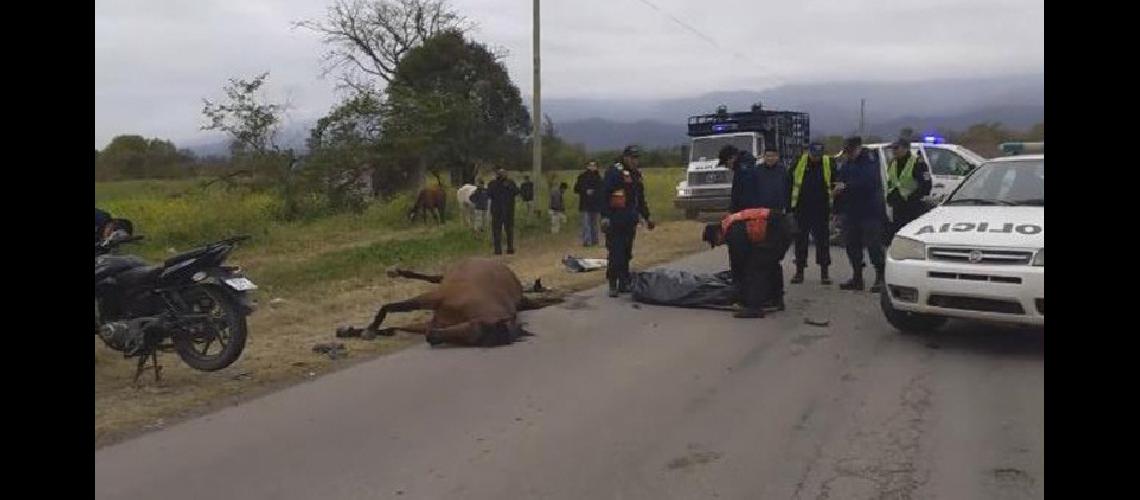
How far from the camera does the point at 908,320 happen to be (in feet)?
29.5

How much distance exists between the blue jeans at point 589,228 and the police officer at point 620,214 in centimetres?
730

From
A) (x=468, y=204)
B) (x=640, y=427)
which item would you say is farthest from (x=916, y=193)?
(x=468, y=204)

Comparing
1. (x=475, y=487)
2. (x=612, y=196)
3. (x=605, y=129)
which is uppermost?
(x=605, y=129)

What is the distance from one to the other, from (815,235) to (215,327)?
7.06 m

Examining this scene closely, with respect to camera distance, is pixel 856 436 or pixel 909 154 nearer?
pixel 856 436

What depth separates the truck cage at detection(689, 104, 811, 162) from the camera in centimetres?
2589

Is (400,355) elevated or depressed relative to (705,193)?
depressed

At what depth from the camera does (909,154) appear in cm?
1206

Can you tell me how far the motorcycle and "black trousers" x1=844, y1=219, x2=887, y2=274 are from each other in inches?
256

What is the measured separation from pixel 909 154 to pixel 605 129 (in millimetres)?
33201

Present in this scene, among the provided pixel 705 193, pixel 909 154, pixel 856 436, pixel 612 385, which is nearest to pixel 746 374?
pixel 612 385

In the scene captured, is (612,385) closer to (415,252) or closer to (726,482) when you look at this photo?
(726,482)

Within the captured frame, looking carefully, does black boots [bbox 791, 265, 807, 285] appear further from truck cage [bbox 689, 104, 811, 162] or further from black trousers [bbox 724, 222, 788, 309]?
truck cage [bbox 689, 104, 811, 162]

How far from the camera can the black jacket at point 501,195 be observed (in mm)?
17922
